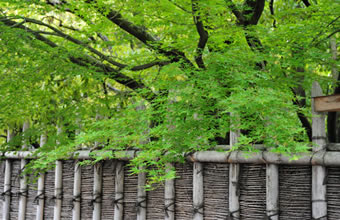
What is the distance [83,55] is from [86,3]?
2.80ft

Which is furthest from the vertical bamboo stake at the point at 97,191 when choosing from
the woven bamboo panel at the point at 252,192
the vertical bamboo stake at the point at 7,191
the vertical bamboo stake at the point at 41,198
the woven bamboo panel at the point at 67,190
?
the vertical bamboo stake at the point at 7,191

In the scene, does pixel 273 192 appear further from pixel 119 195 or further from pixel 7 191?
pixel 7 191

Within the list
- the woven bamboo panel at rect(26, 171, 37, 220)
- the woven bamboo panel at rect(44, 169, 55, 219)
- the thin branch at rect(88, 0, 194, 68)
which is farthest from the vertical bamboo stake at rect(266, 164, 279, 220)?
the woven bamboo panel at rect(26, 171, 37, 220)

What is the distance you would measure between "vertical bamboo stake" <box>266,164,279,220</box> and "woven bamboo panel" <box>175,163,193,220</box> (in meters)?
1.14

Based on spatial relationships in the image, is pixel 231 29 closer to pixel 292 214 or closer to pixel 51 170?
pixel 292 214

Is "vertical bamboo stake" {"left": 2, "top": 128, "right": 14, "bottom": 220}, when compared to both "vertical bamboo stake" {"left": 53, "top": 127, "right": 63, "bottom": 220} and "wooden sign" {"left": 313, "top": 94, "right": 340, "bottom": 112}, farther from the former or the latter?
"wooden sign" {"left": 313, "top": 94, "right": 340, "bottom": 112}

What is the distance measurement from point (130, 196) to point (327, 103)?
306cm

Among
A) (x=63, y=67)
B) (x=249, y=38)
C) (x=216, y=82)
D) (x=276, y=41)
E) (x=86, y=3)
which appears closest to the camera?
(x=216, y=82)

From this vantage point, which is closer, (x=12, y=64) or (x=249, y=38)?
(x=249, y=38)

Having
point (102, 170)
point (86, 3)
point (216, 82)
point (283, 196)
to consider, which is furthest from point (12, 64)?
point (283, 196)

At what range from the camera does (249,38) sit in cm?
496

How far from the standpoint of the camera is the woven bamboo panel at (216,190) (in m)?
4.59

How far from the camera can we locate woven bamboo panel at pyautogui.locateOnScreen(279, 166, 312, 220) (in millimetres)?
3926

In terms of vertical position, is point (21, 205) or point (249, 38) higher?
point (249, 38)
